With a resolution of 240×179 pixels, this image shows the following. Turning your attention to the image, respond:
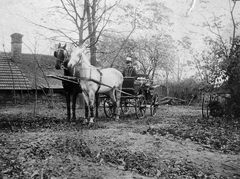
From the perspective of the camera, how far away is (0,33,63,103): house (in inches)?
669

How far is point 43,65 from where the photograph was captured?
2097 cm

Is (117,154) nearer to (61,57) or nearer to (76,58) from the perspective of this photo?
(76,58)

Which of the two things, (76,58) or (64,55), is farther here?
(64,55)

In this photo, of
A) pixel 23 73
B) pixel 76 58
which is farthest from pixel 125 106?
pixel 23 73

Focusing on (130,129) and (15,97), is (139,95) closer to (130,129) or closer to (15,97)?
(130,129)

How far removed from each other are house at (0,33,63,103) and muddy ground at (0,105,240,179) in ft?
28.5

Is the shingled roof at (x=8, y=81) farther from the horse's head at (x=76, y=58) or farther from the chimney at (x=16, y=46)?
the horse's head at (x=76, y=58)

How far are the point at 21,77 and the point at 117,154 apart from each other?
47.6ft

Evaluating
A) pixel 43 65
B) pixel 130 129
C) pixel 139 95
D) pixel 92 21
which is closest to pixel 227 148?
pixel 130 129

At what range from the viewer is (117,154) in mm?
5438

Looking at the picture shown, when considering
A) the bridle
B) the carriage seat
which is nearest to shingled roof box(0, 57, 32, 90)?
the carriage seat

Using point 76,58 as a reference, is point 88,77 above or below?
below

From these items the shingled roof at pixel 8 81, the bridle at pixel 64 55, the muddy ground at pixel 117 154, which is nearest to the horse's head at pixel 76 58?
the bridle at pixel 64 55

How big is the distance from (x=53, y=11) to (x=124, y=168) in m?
11.4
